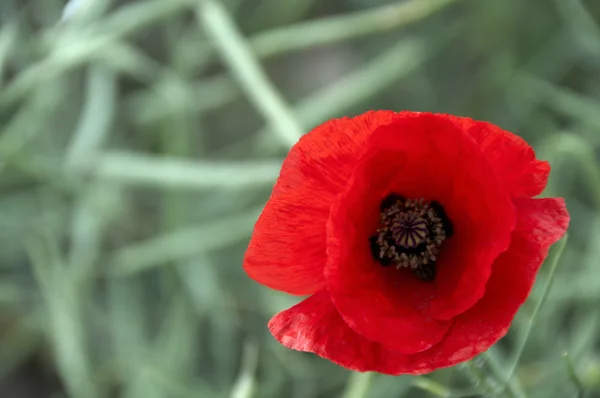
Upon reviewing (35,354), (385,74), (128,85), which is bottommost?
(35,354)

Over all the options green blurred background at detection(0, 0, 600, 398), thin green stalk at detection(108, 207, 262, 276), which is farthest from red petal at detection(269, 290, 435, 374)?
thin green stalk at detection(108, 207, 262, 276)

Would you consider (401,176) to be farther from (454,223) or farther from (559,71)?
(559,71)

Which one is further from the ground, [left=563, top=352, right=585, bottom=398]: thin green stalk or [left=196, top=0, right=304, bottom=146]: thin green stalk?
[left=196, top=0, right=304, bottom=146]: thin green stalk

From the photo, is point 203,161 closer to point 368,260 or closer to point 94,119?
point 94,119

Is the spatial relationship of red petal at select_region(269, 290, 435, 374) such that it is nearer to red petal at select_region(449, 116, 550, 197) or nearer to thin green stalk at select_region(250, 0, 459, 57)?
red petal at select_region(449, 116, 550, 197)

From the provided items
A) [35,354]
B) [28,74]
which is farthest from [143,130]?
[35,354]

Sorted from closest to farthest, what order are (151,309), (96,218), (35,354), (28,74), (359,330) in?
(359,330) → (28,74) → (96,218) → (151,309) → (35,354)

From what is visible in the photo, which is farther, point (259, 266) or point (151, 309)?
point (151, 309)
